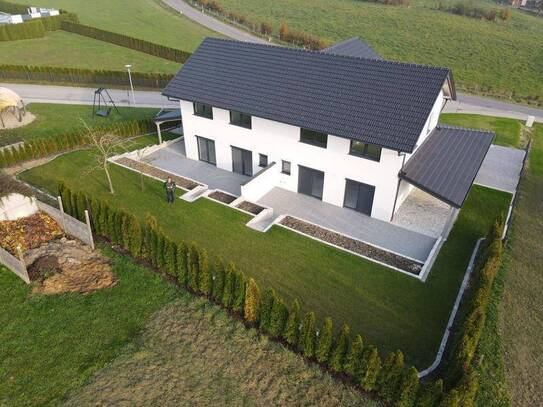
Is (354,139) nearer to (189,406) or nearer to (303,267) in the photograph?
(303,267)

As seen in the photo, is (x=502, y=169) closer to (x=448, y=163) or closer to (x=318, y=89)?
(x=448, y=163)

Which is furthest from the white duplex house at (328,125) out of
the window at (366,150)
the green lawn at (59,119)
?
the green lawn at (59,119)

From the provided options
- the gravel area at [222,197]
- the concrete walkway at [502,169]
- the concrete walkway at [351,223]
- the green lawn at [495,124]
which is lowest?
the green lawn at [495,124]

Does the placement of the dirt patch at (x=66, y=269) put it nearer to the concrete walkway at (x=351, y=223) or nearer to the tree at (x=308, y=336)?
the tree at (x=308, y=336)

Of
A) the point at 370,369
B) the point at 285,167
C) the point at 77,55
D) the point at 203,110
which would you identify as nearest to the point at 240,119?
the point at 203,110

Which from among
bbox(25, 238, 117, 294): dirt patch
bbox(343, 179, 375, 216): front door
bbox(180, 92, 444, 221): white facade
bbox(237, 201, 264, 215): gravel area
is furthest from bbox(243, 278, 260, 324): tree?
bbox(343, 179, 375, 216): front door

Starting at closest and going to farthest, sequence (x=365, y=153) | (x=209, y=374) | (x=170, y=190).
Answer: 1. (x=209, y=374)
2. (x=365, y=153)
3. (x=170, y=190)
